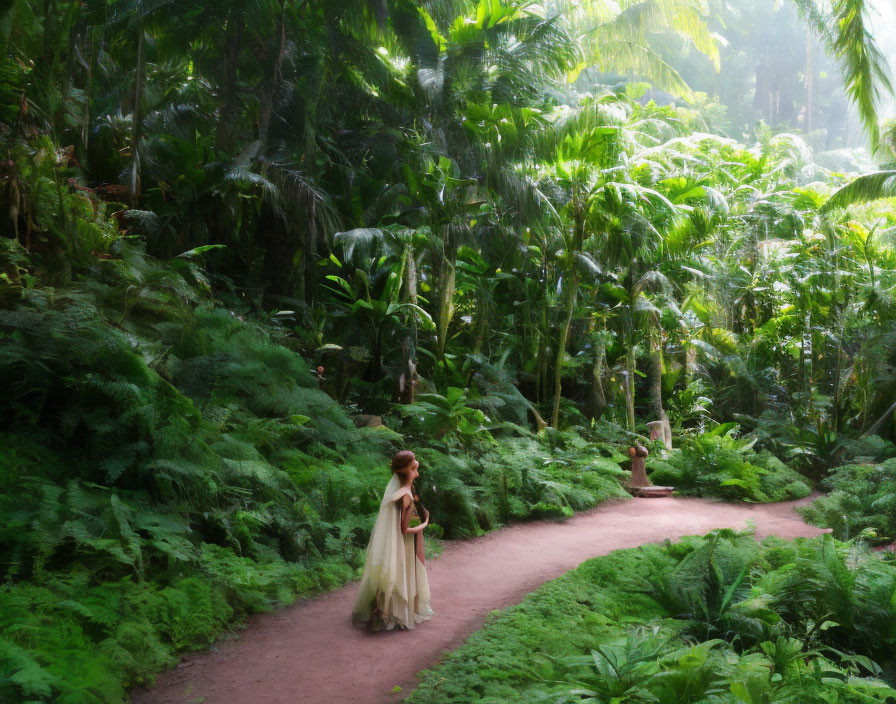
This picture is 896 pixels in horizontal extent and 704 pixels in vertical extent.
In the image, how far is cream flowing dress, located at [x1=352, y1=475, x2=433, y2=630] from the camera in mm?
5172

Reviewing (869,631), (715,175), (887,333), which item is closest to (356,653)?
(869,631)

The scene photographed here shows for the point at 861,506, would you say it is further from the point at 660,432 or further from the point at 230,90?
the point at 230,90

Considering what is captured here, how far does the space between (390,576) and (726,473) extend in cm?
875

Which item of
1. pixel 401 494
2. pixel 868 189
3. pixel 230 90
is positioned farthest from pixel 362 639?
pixel 868 189

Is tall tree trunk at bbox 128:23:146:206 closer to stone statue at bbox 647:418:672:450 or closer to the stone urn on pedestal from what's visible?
the stone urn on pedestal

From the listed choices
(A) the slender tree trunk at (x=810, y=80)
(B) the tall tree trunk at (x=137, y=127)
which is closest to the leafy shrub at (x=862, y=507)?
(B) the tall tree trunk at (x=137, y=127)

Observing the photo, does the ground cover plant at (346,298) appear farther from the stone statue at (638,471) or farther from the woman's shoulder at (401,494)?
the woman's shoulder at (401,494)

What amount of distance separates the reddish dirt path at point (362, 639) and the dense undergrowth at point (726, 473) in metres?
3.67

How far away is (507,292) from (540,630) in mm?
11742

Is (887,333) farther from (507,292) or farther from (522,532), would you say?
(522,532)

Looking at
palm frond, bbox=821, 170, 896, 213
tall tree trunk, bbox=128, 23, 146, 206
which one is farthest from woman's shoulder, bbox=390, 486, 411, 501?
palm frond, bbox=821, 170, 896, 213

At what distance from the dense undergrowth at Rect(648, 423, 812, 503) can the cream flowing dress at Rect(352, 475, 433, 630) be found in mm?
8028

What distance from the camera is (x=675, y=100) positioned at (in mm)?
40438

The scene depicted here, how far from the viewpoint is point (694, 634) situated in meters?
5.82
